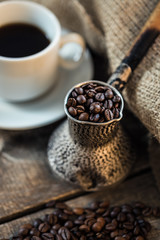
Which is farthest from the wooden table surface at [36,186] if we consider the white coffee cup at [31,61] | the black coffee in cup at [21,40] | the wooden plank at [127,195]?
the black coffee in cup at [21,40]

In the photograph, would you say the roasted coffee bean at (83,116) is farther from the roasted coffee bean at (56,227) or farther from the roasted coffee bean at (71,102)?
the roasted coffee bean at (56,227)

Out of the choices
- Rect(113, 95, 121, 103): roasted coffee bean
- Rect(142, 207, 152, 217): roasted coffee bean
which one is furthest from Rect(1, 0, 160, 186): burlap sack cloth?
Rect(142, 207, 152, 217): roasted coffee bean

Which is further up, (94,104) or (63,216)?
(94,104)

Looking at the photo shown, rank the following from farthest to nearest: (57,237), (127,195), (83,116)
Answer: (127,195) → (57,237) → (83,116)

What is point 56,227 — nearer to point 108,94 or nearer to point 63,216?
point 63,216

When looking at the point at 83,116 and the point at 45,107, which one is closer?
the point at 83,116

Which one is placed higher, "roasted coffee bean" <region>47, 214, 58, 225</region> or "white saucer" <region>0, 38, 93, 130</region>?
"white saucer" <region>0, 38, 93, 130</region>

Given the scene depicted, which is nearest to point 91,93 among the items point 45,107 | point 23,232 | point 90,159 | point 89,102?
point 89,102

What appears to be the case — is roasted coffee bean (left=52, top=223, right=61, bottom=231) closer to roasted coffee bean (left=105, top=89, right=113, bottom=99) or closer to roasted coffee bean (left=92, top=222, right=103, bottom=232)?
roasted coffee bean (left=92, top=222, right=103, bottom=232)

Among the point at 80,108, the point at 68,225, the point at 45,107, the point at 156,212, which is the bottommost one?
the point at 156,212
